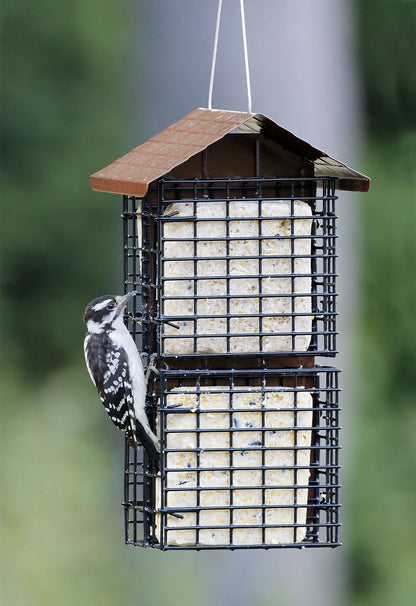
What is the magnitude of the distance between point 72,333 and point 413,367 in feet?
8.45

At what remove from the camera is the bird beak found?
5301 mm

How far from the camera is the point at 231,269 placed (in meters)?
4.93

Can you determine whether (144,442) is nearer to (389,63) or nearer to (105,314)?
(105,314)

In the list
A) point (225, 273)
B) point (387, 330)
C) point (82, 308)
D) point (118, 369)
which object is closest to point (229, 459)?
point (225, 273)

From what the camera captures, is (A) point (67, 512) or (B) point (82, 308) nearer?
(A) point (67, 512)

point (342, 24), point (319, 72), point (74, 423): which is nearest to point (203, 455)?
point (319, 72)

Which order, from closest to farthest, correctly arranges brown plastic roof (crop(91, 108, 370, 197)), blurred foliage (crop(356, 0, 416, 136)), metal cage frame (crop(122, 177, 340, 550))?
brown plastic roof (crop(91, 108, 370, 197))
metal cage frame (crop(122, 177, 340, 550))
blurred foliage (crop(356, 0, 416, 136))

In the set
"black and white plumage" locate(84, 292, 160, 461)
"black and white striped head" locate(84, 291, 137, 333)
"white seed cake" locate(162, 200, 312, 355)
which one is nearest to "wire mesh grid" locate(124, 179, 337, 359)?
"white seed cake" locate(162, 200, 312, 355)

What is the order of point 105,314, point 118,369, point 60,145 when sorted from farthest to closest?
point 60,145 → point 105,314 → point 118,369

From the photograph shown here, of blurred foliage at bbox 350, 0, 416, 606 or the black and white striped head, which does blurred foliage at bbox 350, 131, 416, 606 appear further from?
the black and white striped head

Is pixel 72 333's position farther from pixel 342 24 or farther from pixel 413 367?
pixel 342 24

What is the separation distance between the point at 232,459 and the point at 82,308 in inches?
200

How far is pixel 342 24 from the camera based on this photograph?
824cm

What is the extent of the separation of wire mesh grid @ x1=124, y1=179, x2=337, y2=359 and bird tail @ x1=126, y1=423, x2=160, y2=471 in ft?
1.38
